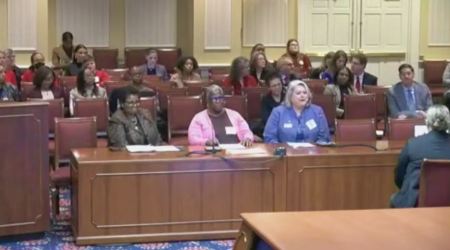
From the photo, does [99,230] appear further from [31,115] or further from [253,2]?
[253,2]

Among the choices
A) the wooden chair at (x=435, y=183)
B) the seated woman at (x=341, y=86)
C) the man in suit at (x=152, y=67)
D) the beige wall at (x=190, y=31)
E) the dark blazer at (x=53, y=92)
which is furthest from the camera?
the beige wall at (x=190, y=31)

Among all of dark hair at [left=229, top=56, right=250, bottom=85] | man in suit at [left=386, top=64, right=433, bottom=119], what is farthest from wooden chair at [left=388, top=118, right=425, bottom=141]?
dark hair at [left=229, top=56, right=250, bottom=85]

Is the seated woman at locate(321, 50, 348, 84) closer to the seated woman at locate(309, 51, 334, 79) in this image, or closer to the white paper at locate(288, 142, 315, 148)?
the seated woman at locate(309, 51, 334, 79)

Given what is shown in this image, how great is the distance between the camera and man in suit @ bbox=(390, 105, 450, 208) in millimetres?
5441

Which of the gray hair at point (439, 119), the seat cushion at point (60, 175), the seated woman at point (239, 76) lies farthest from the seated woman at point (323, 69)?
the gray hair at point (439, 119)

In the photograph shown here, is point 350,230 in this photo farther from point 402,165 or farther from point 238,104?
point 238,104

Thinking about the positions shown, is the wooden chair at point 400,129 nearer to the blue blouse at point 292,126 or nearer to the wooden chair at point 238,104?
the blue blouse at point 292,126

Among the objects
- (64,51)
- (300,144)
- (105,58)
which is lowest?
(300,144)

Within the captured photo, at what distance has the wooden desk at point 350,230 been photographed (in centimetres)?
330

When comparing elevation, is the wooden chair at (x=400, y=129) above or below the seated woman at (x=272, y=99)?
below

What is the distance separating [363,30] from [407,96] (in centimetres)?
536

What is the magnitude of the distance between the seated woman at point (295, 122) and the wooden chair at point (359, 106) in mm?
1976

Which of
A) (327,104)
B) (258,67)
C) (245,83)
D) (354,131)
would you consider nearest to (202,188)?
(354,131)

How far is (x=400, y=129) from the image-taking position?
7.61 m
